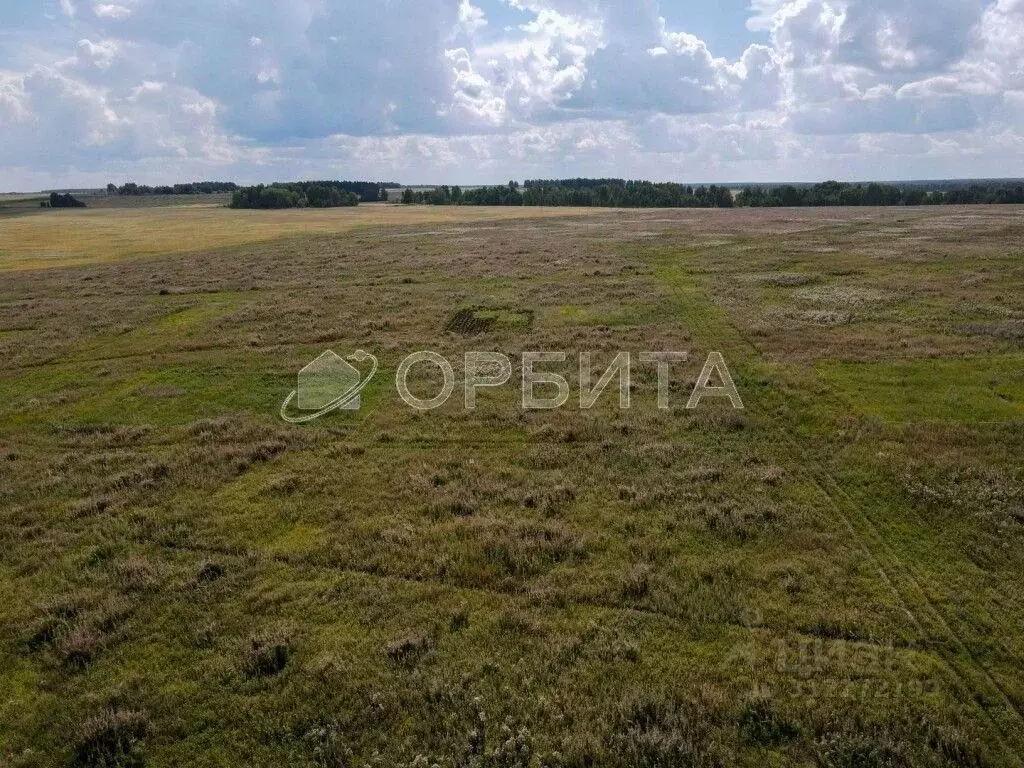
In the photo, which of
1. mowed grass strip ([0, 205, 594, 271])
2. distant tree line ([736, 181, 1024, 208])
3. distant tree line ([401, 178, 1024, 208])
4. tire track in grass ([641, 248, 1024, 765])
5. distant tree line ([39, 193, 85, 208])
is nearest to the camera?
tire track in grass ([641, 248, 1024, 765])

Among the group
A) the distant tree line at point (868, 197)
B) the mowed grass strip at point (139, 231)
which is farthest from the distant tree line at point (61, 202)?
the distant tree line at point (868, 197)

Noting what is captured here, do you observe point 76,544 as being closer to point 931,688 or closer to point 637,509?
point 637,509

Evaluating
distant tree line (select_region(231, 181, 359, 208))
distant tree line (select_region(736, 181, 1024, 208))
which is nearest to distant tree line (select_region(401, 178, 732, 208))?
distant tree line (select_region(736, 181, 1024, 208))

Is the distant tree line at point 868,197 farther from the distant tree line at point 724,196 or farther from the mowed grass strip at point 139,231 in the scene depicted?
the mowed grass strip at point 139,231

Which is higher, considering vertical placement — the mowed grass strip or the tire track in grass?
the mowed grass strip

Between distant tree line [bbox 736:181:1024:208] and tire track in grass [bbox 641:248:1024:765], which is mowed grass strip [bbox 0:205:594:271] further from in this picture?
tire track in grass [bbox 641:248:1024:765]

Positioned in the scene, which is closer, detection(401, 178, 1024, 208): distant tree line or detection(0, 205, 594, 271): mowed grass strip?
detection(0, 205, 594, 271): mowed grass strip

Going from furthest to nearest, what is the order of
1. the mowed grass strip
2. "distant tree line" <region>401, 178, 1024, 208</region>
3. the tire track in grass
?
"distant tree line" <region>401, 178, 1024, 208</region> → the mowed grass strip → the tire track in grass
